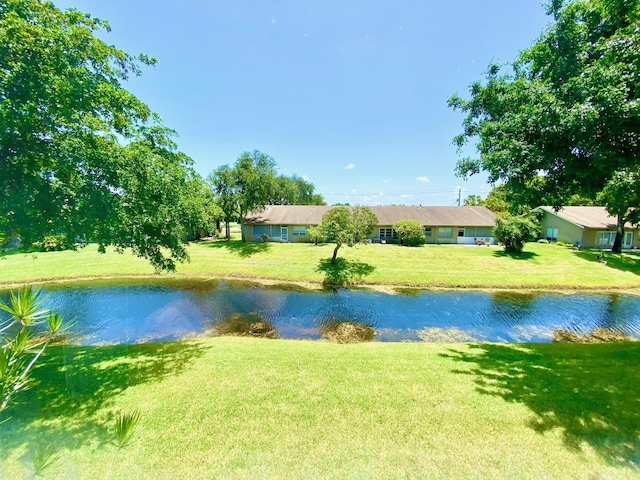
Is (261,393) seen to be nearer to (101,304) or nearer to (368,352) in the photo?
(368,352)

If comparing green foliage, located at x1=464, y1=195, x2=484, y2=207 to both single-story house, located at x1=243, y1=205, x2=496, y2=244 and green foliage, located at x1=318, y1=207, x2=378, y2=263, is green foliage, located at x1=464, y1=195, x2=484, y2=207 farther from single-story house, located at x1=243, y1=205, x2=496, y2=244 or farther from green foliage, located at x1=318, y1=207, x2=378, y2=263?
green foliage, located at x1=318, y1=207, x2=378, y2=263

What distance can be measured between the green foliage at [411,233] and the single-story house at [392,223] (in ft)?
5.89

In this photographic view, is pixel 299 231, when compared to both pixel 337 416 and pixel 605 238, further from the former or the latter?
pixel 605 238

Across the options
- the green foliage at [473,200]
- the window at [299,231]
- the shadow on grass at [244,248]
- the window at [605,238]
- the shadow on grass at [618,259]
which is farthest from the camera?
the green foliage at [473,200]

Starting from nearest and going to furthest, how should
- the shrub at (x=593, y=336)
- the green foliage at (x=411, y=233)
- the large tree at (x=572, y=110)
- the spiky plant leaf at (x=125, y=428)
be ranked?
the spiky plant leaf at (x=125, y=428)
the large tree at (x=572, y=110)
the shrub at (x=593, y=336)
the green foliage at (x=411, y=233)

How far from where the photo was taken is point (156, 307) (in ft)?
48.7

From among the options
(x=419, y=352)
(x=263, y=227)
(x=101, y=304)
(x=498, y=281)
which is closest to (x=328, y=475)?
(x=419, y=352)

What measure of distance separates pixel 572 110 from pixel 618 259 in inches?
1148

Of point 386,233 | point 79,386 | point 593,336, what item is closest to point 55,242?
point 79,386

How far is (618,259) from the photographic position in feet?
79.3

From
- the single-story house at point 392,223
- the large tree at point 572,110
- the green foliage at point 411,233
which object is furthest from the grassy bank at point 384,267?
the large tree at point 572,110

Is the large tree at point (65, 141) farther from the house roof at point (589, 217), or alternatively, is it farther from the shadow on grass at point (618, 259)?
A: the house roof at point (589, 217)

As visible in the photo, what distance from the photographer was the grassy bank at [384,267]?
19.8 metres

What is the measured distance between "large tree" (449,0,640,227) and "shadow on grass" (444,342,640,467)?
4850 mm
